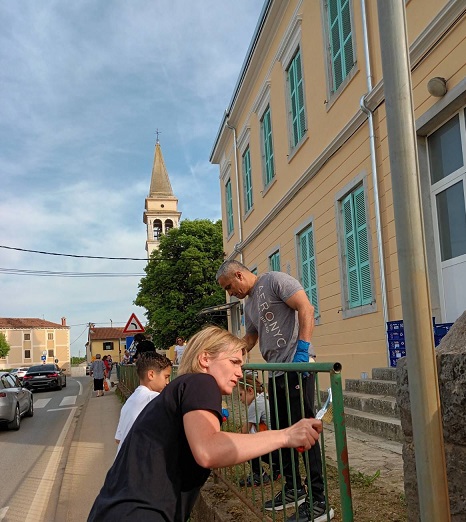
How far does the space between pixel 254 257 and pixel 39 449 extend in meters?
9.27

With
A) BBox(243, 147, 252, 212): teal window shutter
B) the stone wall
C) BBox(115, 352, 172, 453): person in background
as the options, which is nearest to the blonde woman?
the stone wall

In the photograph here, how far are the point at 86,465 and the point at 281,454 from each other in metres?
5.50

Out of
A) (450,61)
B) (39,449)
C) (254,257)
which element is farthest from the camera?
(254,257)

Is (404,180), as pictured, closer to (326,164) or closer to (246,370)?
(246,370)

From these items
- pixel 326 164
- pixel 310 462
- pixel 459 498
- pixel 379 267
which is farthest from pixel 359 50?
pixel 459 498

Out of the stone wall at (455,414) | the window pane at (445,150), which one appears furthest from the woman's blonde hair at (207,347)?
the window pane at (445,150)

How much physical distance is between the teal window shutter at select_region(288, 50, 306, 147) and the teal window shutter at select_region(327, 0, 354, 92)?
1.70m

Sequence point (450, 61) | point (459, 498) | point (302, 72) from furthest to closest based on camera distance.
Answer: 1. point (302, 72)
2. point (450, 61)
3. point (459, 498)

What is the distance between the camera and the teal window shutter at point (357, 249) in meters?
9.05

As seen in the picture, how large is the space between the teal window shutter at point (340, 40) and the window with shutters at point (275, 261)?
17.6 ft

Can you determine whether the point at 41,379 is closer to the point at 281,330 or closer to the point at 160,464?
the point at 281,330

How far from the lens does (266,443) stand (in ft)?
6.18

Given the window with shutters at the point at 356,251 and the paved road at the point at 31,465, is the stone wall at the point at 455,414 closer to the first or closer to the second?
the paved road at the point at 31,465

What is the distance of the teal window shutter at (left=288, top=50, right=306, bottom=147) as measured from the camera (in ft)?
39.0
